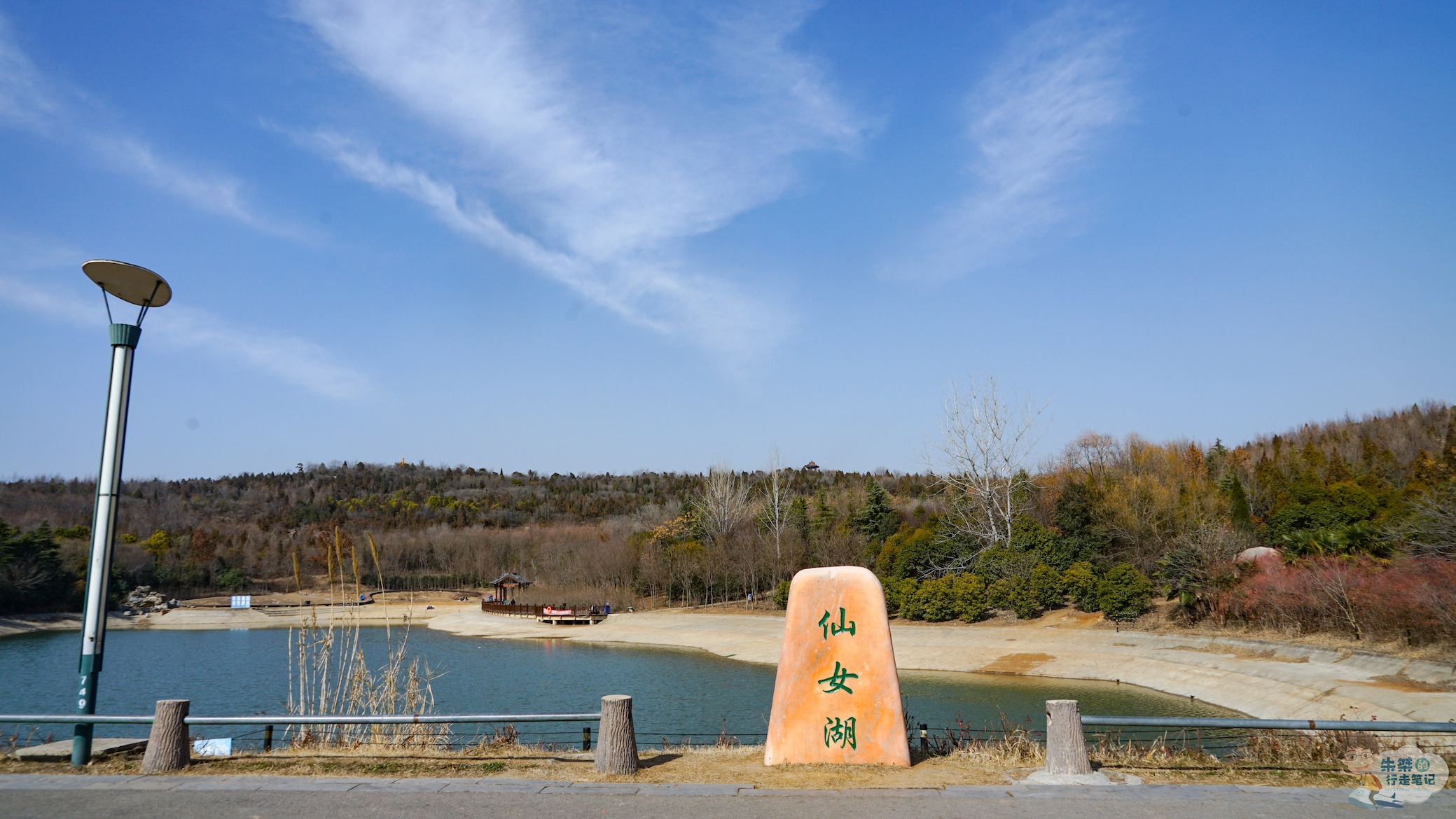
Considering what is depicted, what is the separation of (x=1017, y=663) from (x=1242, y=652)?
624cm

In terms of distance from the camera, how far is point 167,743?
690 cm

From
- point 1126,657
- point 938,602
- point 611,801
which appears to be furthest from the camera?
point 938,602

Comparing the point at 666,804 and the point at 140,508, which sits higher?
the point at 140,508

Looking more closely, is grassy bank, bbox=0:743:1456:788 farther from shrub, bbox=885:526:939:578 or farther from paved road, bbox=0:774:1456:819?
shrub, bbox=885:526:939:578

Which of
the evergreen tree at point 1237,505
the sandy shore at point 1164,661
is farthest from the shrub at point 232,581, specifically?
the evergreen tree at point 1237,505

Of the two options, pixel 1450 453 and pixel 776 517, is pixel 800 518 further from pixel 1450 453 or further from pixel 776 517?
pixel 1450 453

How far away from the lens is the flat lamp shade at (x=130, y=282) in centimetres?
768

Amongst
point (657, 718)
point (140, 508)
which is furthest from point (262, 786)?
point (140, 508)

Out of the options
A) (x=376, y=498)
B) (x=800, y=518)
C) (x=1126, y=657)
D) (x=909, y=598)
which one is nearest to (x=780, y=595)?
(x=909, y=598)

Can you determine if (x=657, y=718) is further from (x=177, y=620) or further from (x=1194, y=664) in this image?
(x=177, y=620)

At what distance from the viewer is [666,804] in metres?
5.81

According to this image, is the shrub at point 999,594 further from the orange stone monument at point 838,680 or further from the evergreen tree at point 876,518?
the orange stone monument at point 838,680

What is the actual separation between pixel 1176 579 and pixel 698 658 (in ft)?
55.7

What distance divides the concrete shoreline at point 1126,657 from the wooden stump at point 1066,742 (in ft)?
20.9
